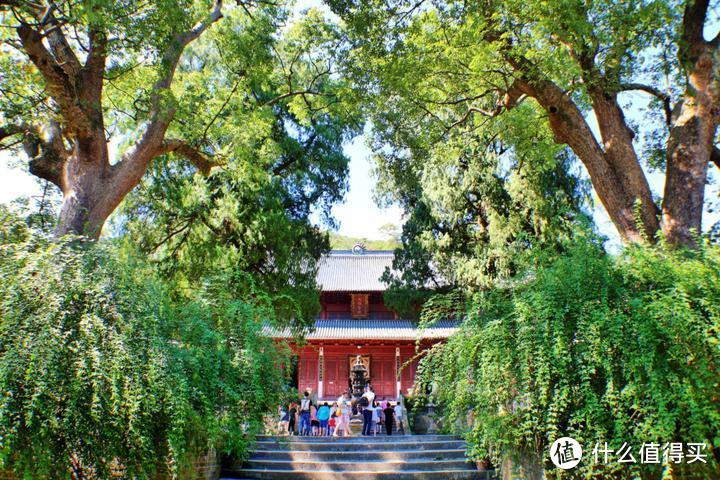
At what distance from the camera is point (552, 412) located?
189 inches

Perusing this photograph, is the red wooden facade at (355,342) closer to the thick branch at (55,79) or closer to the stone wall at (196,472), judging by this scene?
the stone wall at (196,472)

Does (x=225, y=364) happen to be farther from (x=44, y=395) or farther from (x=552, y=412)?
(x=552, y=412)

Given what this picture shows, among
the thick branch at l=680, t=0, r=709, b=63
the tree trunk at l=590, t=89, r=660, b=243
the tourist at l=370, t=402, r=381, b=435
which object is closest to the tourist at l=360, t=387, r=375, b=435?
the tourist at l=370, t=402, r=381, b=435

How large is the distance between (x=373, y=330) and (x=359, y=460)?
10.7 meters

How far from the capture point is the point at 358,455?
8.90 metres

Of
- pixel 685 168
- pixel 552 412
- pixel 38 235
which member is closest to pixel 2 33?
pixel 38 235

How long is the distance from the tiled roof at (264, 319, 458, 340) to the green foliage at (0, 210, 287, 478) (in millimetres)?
12508

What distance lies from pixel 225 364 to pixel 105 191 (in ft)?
10.3

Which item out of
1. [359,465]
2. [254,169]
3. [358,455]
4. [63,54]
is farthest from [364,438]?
[63,54]

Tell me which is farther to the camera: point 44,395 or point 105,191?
point 105,191

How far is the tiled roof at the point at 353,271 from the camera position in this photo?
20.9 meters

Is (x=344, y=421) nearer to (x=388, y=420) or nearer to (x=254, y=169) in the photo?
(x=388, y=420)

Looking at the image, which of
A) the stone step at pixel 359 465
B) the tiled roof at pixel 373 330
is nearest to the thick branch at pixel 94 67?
the stone step at pixel 359 465

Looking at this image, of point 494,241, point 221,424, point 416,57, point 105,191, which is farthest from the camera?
point 494,241
